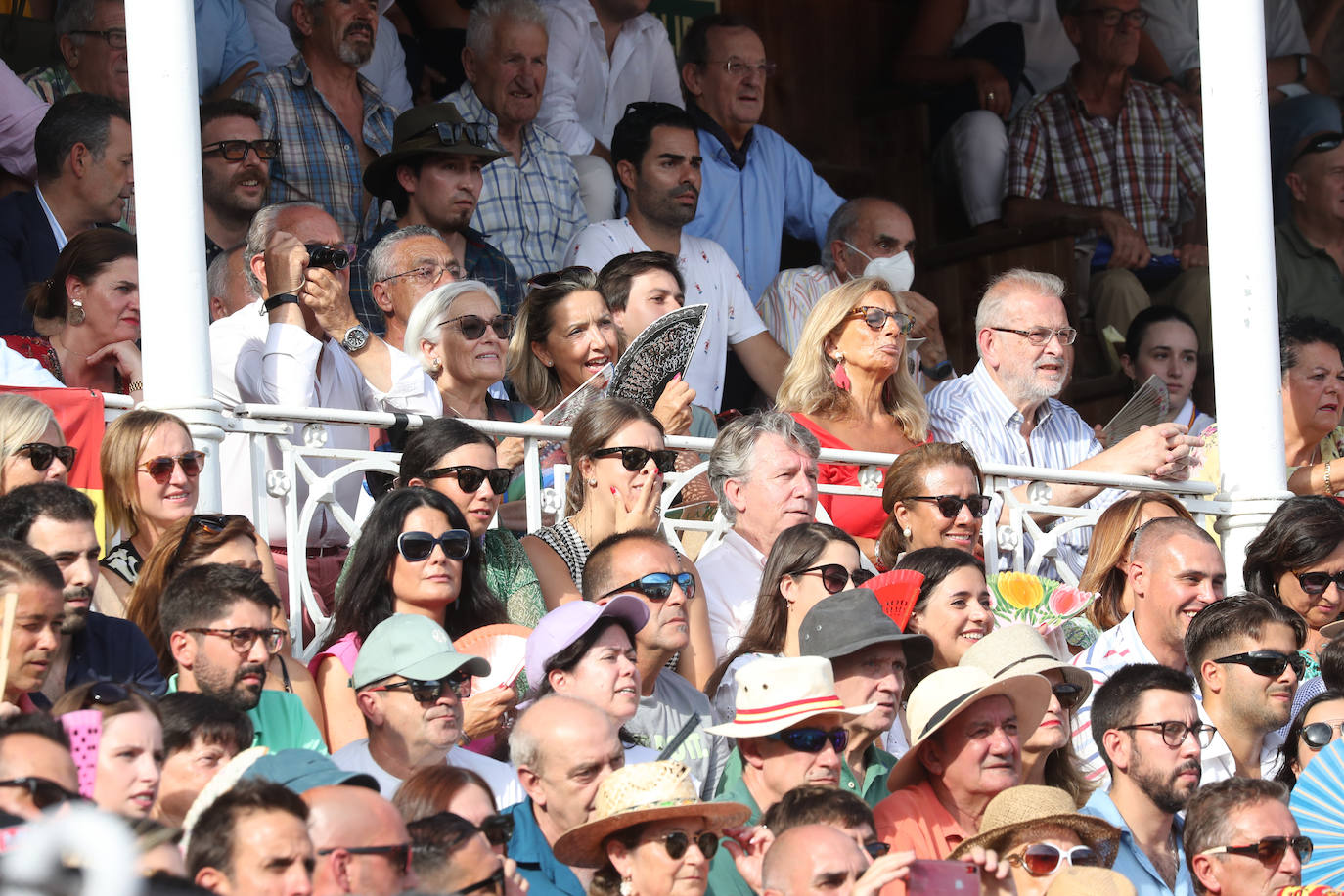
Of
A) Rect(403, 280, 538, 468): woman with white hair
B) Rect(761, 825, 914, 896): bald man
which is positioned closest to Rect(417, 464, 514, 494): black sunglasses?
Rect(403, 280, 538, 468): woman with white hair

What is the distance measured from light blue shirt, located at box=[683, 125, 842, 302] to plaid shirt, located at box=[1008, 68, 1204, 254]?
148 centimetres

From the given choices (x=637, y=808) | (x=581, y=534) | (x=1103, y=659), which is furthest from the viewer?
(x=1103, y=659)

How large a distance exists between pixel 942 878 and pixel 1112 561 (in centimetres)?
276

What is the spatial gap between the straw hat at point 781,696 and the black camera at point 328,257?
2.20m

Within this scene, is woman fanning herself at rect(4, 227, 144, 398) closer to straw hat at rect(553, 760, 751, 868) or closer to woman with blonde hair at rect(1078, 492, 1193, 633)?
straw hat at rect(553, 760, 751, 868)

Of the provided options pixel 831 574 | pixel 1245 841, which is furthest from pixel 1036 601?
pixel 1245 841

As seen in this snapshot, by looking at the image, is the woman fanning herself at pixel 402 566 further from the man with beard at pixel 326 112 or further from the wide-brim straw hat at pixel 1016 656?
the man with beard at pixel 326 112

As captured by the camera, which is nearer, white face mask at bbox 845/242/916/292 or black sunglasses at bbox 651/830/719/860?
black sunglasses at bbox 651/830/719/860

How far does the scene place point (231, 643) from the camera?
16.6 ft

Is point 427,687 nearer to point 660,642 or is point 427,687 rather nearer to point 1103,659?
point 660,642

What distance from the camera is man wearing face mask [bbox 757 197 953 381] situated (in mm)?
9422

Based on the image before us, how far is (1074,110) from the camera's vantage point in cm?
1134

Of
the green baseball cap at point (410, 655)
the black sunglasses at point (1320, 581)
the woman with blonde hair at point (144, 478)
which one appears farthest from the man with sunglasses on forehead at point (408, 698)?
the black sunglasses at point (1320, 581)

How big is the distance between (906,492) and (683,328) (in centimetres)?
90
